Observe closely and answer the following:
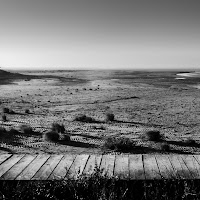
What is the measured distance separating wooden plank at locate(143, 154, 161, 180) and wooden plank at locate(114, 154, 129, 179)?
0.33m

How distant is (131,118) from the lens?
16.6m

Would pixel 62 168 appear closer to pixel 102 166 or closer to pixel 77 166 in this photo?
pixel 77 166

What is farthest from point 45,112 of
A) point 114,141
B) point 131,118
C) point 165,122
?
point 114,141

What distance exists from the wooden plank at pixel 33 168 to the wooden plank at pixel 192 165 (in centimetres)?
267

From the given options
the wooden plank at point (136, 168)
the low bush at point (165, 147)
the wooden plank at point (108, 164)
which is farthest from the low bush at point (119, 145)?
the wooden plank at point (108, 164)

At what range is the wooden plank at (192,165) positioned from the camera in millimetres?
4637

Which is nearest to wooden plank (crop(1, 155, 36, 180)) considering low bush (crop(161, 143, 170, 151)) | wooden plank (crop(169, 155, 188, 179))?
wooden plank (crop(169, 155, 188, 179))

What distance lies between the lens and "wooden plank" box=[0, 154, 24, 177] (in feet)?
16.2

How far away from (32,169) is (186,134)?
9.05 metres

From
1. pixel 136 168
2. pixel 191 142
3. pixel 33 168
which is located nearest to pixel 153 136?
pixel 191 142

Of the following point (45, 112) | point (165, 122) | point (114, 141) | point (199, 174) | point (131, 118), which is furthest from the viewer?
point (45, 112)

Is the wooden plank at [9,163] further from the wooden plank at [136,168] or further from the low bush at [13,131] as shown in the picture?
the low bush at [13,131]

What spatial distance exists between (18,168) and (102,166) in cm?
151

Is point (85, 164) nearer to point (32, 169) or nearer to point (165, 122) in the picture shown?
point (32, 169)
